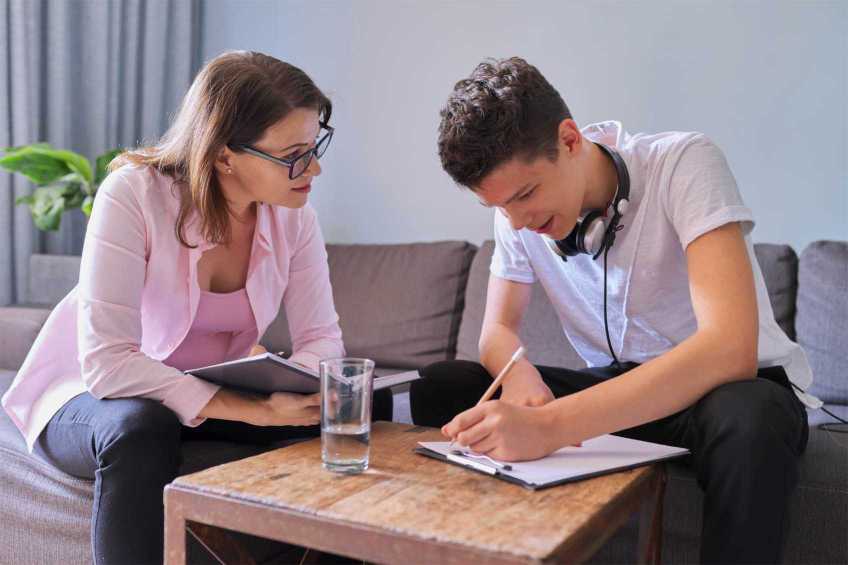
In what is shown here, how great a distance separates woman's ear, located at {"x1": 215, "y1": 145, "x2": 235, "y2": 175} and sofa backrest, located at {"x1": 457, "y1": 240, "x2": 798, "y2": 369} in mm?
900

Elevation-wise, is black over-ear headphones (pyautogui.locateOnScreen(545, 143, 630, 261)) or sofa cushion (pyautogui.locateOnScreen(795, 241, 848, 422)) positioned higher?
black over-ear headphones (pyautogui.locateOnScreen(545, 143, 630, 261))

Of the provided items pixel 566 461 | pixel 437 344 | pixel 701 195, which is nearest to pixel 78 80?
pixel 437 344

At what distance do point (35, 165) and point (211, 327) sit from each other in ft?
4.24

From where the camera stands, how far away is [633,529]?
1425 millimetres

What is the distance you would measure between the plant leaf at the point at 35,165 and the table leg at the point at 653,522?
6.78 feet

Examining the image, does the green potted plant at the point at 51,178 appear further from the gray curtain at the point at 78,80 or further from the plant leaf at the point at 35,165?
the gray curtain at the point at 78,80

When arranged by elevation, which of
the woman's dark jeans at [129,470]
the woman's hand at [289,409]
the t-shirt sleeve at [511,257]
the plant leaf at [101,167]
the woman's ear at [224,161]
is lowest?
the woman's dark jeans at [129,470]

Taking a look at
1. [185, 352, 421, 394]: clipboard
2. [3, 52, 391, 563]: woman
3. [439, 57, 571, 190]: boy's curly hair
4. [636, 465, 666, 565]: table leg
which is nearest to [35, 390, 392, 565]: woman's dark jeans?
[3, 52, 391, 563]: woman

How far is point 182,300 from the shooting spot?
1482mm

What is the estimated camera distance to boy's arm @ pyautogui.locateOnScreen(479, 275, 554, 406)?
1.25 meters

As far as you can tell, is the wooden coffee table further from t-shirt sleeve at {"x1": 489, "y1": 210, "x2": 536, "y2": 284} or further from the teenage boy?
t-shirt sleeve at {"x1": 489, "y1": 210, "x2": 536, "y2": 284}

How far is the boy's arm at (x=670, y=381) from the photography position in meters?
1.06

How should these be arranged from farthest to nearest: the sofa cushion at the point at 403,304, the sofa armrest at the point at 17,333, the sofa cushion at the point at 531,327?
the sofa cushion at the point at 403,304 < the sofa armrest at the point at 17,333 < the sofa cushion at the point at 531,327

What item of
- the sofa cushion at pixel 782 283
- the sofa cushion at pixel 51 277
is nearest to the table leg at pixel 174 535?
the sofa cushion at pixel 782 283
